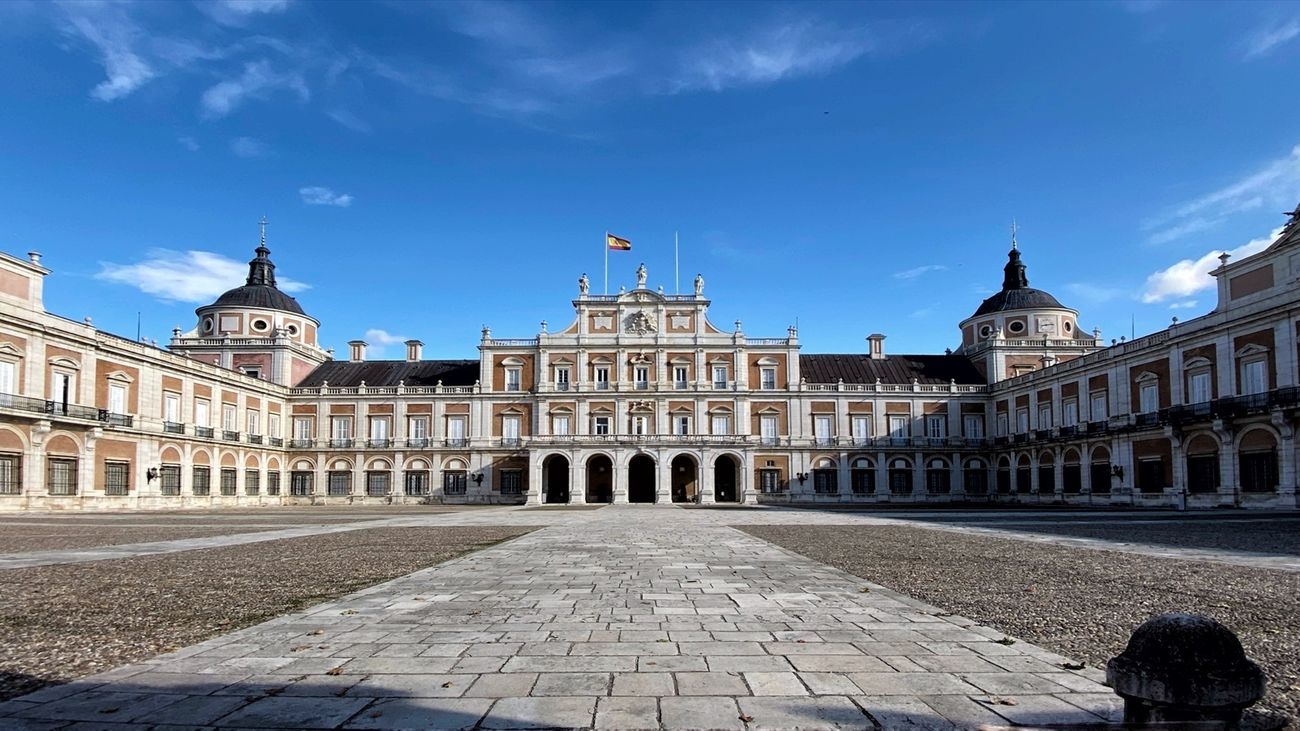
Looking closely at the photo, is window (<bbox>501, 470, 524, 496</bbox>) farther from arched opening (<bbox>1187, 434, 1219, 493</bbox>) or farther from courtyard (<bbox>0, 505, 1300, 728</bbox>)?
courtyard (<bbox>0, 505, 1300, 728</bbox>)

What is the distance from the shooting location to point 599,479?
5906cm

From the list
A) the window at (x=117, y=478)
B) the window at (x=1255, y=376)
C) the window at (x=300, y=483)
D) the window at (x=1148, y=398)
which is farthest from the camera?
the window at (x=300, y=483)

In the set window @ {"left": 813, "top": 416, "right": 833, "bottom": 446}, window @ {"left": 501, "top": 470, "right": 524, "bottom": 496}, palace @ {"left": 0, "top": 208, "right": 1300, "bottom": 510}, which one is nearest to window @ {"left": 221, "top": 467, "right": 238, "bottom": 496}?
palace @ {"left": 0, "top": 208, "right": 1300, "bottom": 510}

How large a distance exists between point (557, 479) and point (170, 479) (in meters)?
23.4

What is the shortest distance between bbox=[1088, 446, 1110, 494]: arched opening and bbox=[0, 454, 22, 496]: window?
48.4 metres

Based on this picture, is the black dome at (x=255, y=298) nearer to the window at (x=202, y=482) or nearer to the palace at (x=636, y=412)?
the palace at (x=636, y=412)

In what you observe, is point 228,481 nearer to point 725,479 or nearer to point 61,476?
point 61,476

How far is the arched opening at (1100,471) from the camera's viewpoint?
42.6 m

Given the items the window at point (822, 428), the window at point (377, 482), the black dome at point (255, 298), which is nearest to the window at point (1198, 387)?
the window at point (822, 428)

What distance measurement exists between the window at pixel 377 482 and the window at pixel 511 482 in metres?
7.64

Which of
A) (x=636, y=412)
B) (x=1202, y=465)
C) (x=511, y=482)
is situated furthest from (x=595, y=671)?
(x=511, y=482)

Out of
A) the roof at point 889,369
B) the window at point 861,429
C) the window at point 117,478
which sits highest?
the roof at point 889,369

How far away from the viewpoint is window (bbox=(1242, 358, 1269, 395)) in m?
32.8

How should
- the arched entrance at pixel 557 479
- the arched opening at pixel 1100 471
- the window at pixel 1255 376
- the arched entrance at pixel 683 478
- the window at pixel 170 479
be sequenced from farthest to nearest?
the arched entrance at pixel 557 479
the arched entrance at pixel 683 478
the arched opening at pixel 1100 471
the window at pixel 170 479
the window at pixel 1255 376
